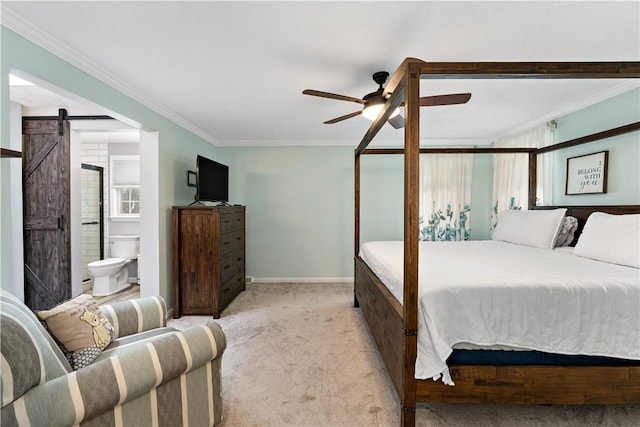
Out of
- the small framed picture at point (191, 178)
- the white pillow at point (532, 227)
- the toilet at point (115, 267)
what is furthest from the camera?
the toilet at point (115, 267)

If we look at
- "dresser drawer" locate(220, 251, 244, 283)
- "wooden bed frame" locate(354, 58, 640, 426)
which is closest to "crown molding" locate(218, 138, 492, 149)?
"dresser drawer" locate(220, 251, 244, 283)

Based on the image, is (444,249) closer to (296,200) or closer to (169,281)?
(296,200)

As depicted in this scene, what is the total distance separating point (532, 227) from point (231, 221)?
139 inches

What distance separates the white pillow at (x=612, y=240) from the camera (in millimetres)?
1958

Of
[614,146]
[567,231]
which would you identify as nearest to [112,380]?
[567,231]

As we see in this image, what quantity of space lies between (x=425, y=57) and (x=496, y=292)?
1.66 m

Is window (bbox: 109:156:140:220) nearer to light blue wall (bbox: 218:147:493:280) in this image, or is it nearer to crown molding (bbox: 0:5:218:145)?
light blue wall (bbox: 218:147:493:280)

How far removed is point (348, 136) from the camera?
4.35 metres

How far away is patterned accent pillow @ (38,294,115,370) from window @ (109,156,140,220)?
3.96 m

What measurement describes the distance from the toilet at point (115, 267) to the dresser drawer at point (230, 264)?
1762mm

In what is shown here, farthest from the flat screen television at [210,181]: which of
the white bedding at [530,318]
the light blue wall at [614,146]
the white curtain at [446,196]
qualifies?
the light blue wall at [614,146]

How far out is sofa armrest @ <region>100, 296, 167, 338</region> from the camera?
1.69 metres

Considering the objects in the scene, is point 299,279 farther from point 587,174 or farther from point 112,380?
point 587,174

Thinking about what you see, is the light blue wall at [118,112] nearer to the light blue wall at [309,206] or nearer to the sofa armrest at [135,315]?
the sofa armrest at [135,315]
